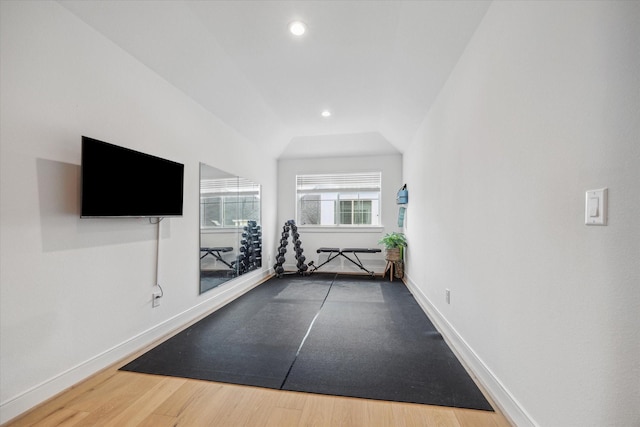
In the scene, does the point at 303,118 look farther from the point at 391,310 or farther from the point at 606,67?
the point at 606,67

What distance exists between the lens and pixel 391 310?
3.23 metres

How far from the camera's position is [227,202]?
3.60 meters

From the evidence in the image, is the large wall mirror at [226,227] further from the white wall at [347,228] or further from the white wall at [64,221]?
the white wall at [347,228]

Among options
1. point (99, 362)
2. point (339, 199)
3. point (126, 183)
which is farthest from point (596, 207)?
point (339, 199)

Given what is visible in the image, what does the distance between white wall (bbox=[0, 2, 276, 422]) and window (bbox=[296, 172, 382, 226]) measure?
3.50 meters

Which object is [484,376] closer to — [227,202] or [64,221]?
[64,221]

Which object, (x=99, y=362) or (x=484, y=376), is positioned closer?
(x=484, y=376)

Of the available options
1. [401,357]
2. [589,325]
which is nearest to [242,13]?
[589,325]

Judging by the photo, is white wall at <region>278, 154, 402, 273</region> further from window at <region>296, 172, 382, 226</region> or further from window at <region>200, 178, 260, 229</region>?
window at <region>200, 178, 260, 229</region>

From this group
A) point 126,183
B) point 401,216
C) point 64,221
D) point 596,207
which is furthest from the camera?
point 401,216

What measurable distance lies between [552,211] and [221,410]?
1.97 m

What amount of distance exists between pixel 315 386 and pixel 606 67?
6.77ft

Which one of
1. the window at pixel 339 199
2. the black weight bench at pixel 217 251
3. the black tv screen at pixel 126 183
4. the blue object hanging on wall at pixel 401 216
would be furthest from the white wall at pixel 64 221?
the blue object hanging on wall at pixel 401 216

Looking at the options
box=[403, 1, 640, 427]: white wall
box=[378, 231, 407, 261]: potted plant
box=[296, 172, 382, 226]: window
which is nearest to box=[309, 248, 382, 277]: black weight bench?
box=[378, 231, 407, 261]: potted plant
